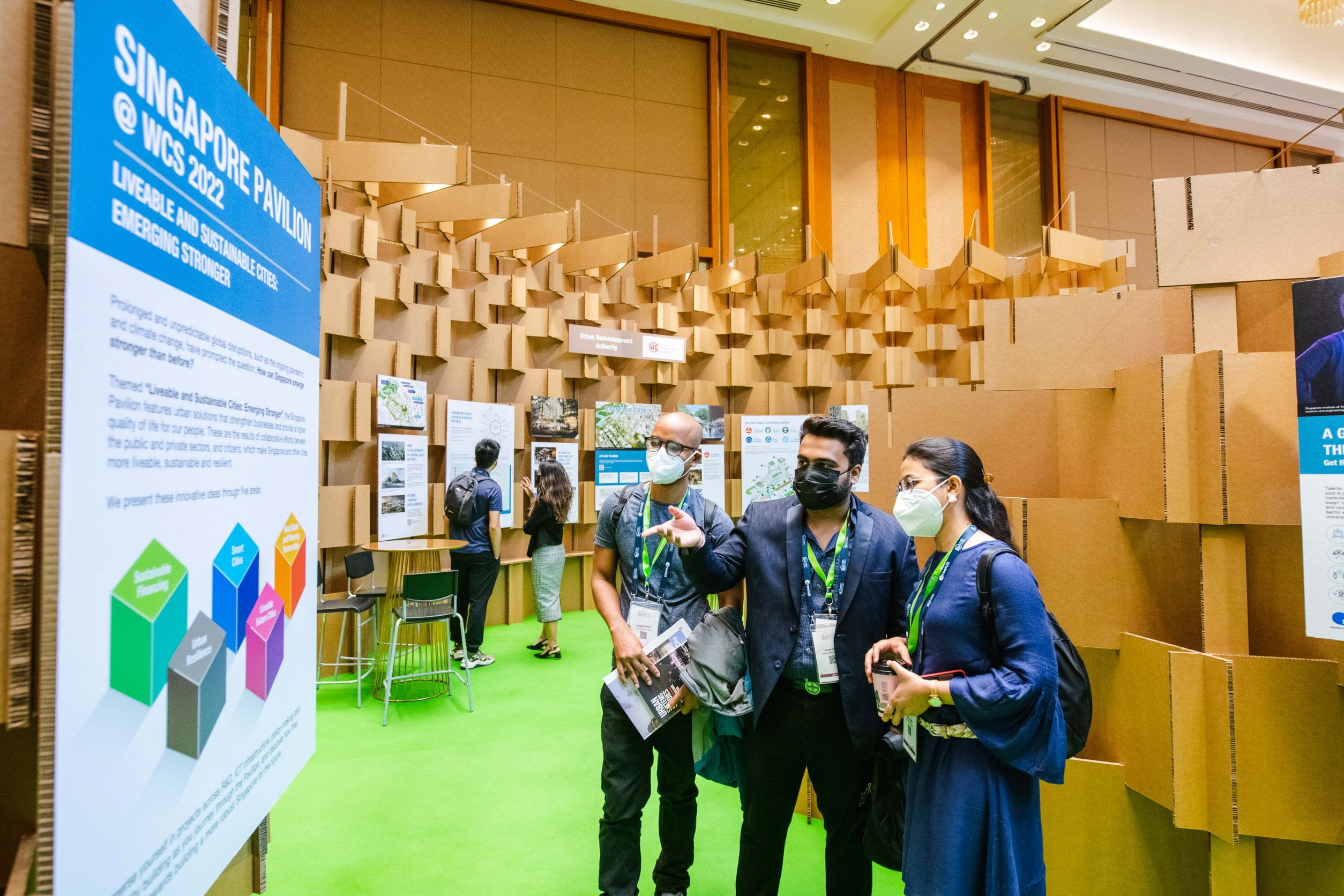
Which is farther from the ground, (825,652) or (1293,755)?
(825,652)

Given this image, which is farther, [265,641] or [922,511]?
[922,511]

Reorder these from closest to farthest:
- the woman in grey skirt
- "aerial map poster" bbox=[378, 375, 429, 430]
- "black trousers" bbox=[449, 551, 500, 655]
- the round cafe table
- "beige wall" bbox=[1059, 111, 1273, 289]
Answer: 1. the round cafe table
2. "black trousers" bbox=[449, 551, 500, 655]
3. the woman in grey skirt
4. "aerial map poster" bbox=[378, 375, 429, 430]
5. "beige wall" bbox=[1059, 111, 1273, 289]

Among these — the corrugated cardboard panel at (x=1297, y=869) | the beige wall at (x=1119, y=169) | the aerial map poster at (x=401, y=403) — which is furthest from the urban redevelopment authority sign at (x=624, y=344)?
the beige wall at (x=1119, y=169)

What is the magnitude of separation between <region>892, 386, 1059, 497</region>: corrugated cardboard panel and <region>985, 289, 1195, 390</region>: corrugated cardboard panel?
1.02 ft

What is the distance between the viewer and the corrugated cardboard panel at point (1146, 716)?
2055mm

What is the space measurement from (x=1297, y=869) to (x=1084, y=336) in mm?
1760

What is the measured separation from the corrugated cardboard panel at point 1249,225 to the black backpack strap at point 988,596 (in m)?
1.26

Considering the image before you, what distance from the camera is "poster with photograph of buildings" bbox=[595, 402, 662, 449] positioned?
7.01 metres

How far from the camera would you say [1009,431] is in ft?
9.34

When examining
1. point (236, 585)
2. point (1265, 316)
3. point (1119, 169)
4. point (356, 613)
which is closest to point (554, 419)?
point (356, 613)

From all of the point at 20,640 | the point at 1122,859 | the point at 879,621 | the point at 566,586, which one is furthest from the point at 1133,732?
the point at 566,586

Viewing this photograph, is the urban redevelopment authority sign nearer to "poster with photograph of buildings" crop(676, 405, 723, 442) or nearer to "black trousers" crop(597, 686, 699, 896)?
"poster with photograph of buildings" crop(676, 405, 723, 442)

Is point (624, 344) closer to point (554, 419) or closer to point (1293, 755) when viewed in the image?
point (554, 419)

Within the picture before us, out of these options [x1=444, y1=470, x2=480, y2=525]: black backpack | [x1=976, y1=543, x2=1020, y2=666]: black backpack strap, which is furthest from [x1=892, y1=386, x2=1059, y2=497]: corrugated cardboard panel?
[x1=444, y1=470, x2=480, y2=525]: black backpack
